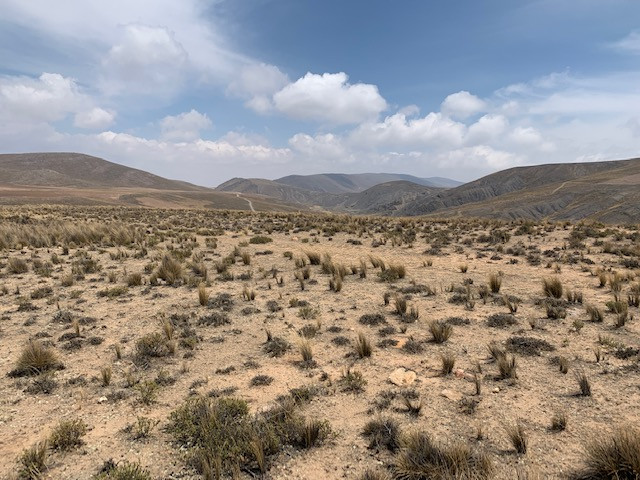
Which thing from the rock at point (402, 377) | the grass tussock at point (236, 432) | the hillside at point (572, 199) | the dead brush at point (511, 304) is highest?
the hillside at point (572, 199)

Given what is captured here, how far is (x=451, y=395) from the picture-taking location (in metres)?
5.63

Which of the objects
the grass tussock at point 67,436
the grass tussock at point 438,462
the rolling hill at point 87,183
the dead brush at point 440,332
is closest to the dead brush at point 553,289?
the dead brush at point 440,332

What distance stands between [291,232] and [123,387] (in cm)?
2140

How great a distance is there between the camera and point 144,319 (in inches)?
368

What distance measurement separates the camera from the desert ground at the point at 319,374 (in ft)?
14.2

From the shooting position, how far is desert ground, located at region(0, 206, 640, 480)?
434 cm

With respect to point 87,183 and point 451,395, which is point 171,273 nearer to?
point 451,395

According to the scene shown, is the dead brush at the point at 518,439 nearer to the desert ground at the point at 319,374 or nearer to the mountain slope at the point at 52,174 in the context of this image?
the desert ground at the point at 319,374

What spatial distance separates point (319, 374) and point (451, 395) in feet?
7.23

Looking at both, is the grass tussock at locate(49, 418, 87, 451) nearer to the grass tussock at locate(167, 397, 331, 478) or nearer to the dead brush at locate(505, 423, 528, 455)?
the grass tussock at locate(167, 397, 331, 478)

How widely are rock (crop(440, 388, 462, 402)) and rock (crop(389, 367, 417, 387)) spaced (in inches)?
22.4

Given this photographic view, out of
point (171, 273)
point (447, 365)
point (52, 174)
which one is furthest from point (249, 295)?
point (52, 174)

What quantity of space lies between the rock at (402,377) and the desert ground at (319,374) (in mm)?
36

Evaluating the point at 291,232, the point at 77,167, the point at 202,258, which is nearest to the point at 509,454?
the point at 202,258
